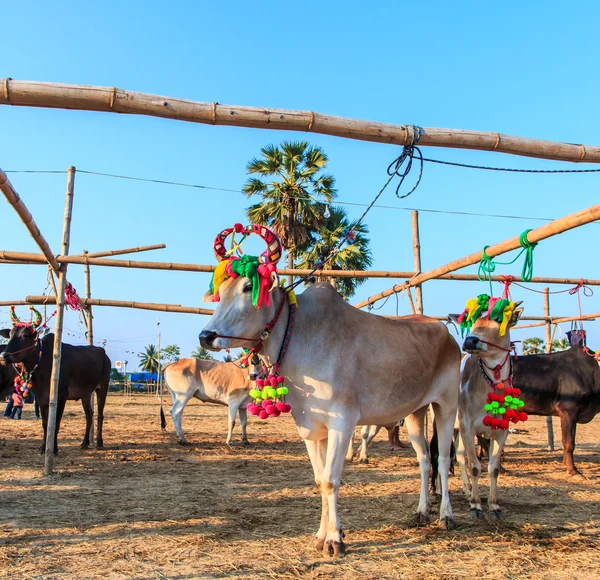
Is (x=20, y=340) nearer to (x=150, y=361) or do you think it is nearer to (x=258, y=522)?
(x=258, y=522)

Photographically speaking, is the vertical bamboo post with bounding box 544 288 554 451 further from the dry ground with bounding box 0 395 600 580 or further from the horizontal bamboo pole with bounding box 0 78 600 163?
the horizontal bamboo pole with bounding box 0 78 600 163

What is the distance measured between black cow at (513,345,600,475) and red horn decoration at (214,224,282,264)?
20.4ft

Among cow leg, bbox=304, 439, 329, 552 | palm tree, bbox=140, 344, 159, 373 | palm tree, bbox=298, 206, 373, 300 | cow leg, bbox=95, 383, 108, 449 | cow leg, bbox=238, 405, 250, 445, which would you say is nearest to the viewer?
cow leg, bbox=304, 439, 329, 552

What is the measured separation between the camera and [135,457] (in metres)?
9.95

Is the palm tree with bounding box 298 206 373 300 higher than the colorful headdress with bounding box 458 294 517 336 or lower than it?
higher

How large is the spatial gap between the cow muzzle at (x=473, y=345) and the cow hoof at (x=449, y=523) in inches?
63.2

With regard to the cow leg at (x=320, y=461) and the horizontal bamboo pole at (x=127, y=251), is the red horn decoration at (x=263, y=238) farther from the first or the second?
the horizontal bamboo pole at (x=127, y=251)

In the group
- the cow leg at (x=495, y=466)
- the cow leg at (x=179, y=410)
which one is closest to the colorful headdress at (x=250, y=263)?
the cow leg at (x=495, y=466)

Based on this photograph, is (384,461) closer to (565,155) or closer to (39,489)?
(39,489)

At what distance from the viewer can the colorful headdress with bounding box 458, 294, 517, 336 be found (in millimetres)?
6258

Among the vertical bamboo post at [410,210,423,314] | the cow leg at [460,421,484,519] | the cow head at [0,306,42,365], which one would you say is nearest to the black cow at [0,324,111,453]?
the cow head at [0,306,42,365]

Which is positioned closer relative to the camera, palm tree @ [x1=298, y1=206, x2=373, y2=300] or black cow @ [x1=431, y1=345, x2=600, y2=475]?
black cow @ [x1=431, y1=345, x2=600, y2=475]

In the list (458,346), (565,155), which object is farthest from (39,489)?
(565,155)

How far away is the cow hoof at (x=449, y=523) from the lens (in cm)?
545
